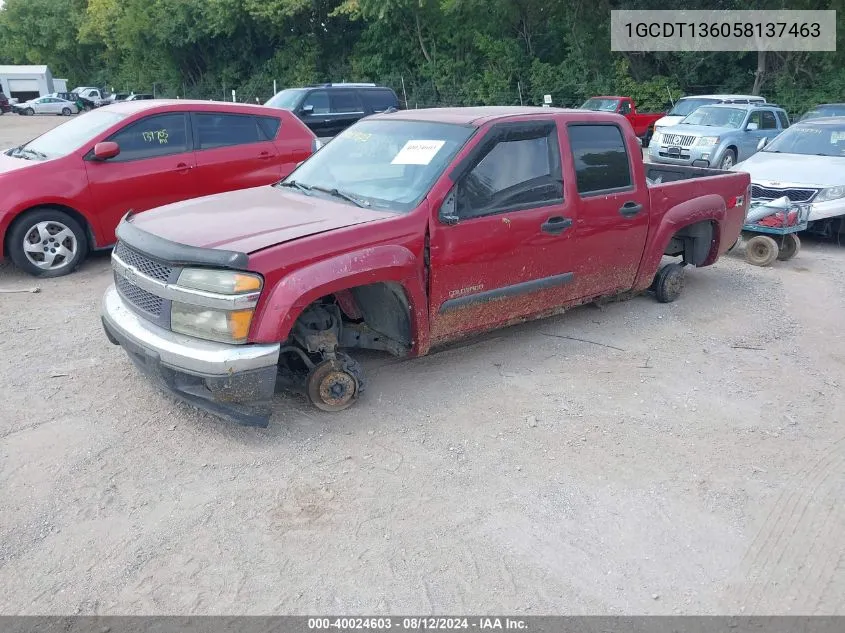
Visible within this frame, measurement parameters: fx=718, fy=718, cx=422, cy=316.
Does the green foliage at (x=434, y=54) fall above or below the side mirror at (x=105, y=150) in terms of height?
above

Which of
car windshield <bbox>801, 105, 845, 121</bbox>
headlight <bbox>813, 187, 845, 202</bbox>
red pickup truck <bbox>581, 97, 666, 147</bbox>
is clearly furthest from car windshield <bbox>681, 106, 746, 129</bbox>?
headlight <bbox>813, 187, 845, 202</bbox>

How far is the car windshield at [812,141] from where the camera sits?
9938mm

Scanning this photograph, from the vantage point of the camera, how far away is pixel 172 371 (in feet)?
12.7

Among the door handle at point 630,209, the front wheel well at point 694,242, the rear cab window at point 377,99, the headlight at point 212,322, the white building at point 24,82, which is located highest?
the white building at point 24,82

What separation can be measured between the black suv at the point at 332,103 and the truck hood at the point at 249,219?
11.1m

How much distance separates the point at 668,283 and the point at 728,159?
11.2 metres

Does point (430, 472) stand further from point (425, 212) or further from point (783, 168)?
point (783, 168)

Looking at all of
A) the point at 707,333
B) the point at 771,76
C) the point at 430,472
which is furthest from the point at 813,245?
the point at 771,76

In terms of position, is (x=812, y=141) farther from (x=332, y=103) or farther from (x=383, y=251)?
(x=332, y=103)

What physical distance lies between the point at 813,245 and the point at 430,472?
7.83 meters

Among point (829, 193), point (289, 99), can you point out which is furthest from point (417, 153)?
point (289, 99)

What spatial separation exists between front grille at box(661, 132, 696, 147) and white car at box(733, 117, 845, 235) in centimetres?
605

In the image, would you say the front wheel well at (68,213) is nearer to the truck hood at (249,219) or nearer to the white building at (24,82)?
the truck hood at (249,219)

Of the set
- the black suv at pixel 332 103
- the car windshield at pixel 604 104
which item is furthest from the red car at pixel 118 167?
the car windshield at pixel 604 104
